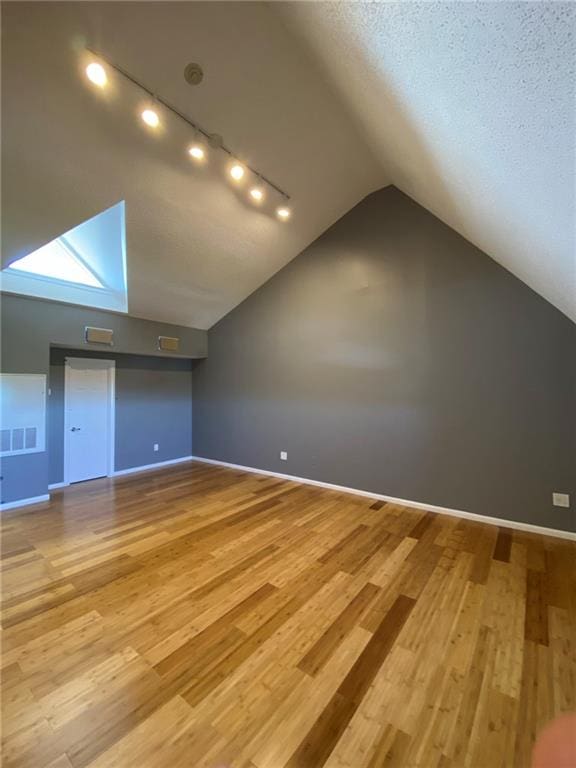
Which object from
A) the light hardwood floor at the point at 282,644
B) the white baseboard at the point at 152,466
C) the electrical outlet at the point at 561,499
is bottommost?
the light hardwood floor at the point at 282,644

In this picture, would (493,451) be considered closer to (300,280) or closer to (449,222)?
(449,222)

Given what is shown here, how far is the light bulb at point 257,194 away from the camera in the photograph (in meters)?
3.46

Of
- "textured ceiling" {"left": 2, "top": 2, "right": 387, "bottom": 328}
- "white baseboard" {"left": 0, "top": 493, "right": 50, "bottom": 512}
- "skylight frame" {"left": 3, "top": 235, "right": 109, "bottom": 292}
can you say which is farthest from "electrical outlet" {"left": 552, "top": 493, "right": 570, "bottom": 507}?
"skylight frame" {"left": 3, "top": 235, "right": 109, "bottom": 292}

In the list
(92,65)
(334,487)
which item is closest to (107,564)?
(334,487)

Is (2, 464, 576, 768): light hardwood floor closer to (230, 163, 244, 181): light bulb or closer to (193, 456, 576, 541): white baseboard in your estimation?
(193, 456, 576, 541): white baseboard

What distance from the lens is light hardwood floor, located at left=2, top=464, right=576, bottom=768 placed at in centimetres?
129

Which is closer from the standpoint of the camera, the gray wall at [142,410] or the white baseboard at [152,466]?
the gray wall at [142,410]

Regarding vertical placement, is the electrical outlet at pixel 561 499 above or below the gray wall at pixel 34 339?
below

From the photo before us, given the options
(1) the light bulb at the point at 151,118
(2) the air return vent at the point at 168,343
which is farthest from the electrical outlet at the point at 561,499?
(2) the air return vent at the point at 168,343

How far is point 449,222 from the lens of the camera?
11.3 ft

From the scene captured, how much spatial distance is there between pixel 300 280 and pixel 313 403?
6.20 ft

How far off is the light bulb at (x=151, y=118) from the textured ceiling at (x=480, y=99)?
45.2 inches

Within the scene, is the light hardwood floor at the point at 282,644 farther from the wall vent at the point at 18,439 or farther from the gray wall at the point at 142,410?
the gray wall at the point at 142,410

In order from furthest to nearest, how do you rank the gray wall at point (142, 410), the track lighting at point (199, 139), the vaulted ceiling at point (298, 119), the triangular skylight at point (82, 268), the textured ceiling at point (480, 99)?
1. the gray wall at point (142, 410)
2. the triangular skylight at point (82, 268)
3. the track lighting at point (199, 139)
4. the vaulted ceiling at point (298, 119)
5. the textured ceiling at point (480, 99)
